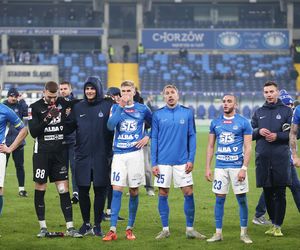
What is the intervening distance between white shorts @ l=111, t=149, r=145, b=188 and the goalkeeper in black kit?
76 centimetres

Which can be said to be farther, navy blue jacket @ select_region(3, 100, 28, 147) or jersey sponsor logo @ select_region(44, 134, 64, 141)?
navy blue jacket @ select_region(3, 100, 28, 147)

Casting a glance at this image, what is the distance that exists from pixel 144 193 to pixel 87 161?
204 inches

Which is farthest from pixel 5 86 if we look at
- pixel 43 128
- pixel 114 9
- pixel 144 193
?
pixel 43 128

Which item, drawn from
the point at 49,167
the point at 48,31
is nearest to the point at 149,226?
the point at 49,167

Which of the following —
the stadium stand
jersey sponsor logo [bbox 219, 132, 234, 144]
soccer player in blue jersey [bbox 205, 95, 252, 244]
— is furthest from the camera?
the stadium stand

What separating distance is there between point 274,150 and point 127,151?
85.1 inches

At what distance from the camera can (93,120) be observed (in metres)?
10.9

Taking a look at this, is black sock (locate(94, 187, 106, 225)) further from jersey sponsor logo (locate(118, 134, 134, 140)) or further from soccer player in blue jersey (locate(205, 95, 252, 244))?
soccer player in blue jersey (locate(205, 95, 252, 244))

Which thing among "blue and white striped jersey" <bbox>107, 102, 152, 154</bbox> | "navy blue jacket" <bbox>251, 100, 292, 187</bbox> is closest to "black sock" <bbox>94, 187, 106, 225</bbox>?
"blue and white striped jersey" <bbox>107, 102, 152, 154</bbox>

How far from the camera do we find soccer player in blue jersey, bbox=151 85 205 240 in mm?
10766

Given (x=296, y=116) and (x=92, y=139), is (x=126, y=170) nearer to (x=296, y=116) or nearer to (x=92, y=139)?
(x=92, y=139)

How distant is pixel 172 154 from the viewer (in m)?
10.8

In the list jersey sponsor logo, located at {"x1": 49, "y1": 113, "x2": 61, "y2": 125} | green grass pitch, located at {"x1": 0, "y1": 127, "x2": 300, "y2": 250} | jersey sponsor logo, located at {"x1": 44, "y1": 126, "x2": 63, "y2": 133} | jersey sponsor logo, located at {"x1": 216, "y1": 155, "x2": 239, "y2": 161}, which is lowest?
green grass pitch, located at {"x1": 0, "y1": 127, "x2": 300, "y2": 250}

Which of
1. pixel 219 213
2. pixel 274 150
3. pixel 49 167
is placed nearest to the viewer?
pixel 219 213
